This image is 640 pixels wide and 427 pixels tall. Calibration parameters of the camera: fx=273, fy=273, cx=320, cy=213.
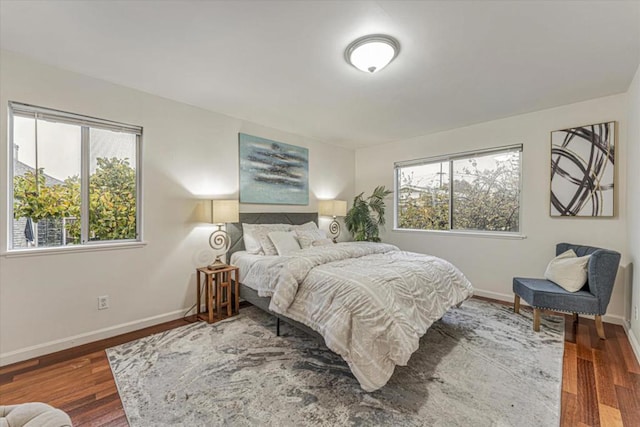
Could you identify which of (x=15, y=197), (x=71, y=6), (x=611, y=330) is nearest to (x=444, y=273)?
(x=611, y=330)

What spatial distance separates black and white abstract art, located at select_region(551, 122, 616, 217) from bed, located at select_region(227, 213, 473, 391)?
1.67 metres

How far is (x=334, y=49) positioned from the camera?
6.90 feet

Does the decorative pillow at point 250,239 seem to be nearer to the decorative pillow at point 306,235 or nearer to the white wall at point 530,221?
the decorative pillow at point 306,235

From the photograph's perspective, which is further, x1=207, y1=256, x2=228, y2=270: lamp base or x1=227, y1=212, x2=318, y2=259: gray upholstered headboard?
x1=227, y1=212, x2=318, y2=259: gray upholstered headboard

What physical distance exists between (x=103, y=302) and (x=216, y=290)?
1.02 metres

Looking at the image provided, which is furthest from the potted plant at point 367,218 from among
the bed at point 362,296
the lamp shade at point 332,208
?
the bed at point 362,296

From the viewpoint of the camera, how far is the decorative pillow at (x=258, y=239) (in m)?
3.38

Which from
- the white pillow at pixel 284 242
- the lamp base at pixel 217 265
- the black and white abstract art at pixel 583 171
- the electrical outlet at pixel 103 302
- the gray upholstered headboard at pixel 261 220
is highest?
the black and white abstract art at pixel 583 171

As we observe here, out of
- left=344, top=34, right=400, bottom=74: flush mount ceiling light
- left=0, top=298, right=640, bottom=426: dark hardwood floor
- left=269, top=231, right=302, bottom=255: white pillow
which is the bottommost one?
left=0, top=298, right=640, bottom=426: dark hardwood floor

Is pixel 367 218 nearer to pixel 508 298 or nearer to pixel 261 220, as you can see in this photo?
pixel 261 220

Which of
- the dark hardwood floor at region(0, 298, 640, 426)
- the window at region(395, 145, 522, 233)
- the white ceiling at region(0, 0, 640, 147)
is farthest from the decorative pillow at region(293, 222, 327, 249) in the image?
the dark hardwood floor at region(0, 298, 640, 426)

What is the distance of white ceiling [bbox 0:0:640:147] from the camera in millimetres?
1716

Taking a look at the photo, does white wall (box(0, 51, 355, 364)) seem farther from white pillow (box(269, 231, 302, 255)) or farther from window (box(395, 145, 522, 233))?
window (box(395, 145, 522, 233))

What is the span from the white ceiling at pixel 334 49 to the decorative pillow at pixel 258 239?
4.96ft
